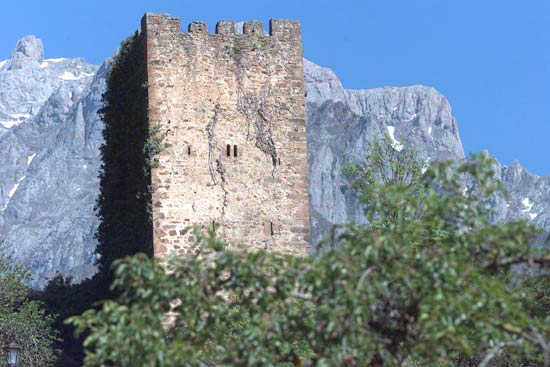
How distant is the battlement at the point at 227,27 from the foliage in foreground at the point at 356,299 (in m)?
16.7

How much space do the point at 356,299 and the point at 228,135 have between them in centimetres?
1794

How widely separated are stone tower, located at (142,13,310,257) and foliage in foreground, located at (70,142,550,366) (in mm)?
15062

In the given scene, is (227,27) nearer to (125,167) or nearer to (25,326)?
(125,167)

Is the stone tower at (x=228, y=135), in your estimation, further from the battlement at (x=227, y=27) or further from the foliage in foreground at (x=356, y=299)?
the foliage in foreground at (x=356, y=299)

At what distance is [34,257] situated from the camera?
19850cm

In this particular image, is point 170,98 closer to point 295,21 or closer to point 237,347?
point 295,21

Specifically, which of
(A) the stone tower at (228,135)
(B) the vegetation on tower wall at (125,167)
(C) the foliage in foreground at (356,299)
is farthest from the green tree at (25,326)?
(C) the foliage in foreground at (356,299)

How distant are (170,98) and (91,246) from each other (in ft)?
523

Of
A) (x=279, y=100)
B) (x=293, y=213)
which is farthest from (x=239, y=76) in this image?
(x=293, y=213)

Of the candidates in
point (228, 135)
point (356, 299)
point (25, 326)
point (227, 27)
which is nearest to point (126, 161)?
point (228, 135)

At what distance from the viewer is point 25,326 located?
34.7 metres

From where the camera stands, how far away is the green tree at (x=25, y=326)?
1362 inches

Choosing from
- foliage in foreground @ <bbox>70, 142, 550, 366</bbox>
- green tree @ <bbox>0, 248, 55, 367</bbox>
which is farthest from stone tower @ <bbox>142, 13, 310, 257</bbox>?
foliage in foreground @ <bbox>70, 142, 550, 366</bbox>

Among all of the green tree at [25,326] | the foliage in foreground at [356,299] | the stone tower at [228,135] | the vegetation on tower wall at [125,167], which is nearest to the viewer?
the foliage in foreground at [356,299]
